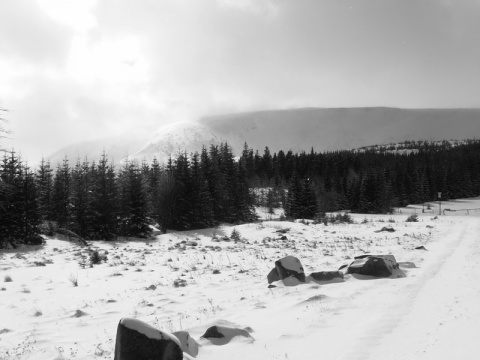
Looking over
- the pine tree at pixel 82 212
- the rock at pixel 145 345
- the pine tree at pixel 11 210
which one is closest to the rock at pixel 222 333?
the rock at pixel 145 345

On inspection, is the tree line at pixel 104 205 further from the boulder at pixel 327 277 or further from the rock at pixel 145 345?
the rock at pixel 145 345

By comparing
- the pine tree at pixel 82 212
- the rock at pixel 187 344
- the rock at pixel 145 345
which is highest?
the rock at pixel 145 345

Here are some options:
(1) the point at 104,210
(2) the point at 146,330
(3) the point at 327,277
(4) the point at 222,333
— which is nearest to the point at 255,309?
(4) the point at 222,333

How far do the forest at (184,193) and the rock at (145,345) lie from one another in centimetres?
1383

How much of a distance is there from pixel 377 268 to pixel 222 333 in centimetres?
647

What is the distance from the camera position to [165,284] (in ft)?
34.4

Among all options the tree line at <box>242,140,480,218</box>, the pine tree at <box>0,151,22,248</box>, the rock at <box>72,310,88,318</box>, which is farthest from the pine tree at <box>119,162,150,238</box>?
the tree line at <box>242,140,480,218</box>

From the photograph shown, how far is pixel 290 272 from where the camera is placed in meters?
9.94

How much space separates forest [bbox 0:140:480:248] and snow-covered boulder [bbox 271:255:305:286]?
13231mm

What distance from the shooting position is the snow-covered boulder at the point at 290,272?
32.0 feet

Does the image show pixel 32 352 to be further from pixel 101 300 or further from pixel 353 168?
pixel 353 168

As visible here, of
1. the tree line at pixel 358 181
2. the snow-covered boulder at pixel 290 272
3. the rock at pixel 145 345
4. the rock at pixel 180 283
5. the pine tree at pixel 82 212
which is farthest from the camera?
the tree line at pixel 358 181

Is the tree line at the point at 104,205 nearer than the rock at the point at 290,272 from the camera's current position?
No

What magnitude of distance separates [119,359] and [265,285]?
5987 millimetres
